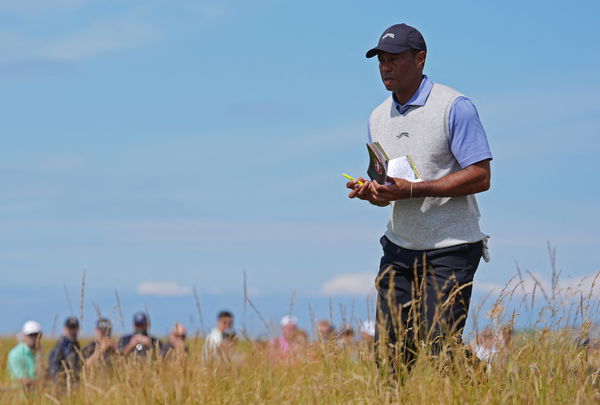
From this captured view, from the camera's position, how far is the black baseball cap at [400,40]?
466cm

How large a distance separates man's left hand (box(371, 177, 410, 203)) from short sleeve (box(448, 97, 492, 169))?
0.36m

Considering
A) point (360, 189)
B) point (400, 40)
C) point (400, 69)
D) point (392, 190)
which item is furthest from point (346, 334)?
point (400, 40)

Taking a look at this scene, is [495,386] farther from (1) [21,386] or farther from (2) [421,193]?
(1) [21,386]

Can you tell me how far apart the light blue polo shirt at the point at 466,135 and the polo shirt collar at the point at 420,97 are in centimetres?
3

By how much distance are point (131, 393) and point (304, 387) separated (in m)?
0.99

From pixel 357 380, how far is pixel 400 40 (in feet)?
6.07

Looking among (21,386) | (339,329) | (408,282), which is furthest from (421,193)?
(21,386)

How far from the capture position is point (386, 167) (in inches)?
173

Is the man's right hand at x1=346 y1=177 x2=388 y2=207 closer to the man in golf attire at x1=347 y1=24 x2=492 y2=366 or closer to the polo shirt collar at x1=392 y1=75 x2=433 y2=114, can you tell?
the man in golf attire at x1=347 y1=24 x2=492 y2=366

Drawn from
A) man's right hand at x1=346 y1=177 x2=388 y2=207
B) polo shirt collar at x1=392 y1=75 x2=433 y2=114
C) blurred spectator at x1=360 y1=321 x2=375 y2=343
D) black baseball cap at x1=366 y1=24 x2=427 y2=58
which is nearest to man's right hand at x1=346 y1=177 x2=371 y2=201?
man's right hand at x1=346 y1=177 x2=388 y2=207

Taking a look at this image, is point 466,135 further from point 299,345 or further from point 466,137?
point 299,345

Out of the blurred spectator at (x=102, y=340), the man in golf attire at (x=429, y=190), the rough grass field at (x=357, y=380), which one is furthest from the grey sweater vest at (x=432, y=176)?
the blurred spectator at (x=102, y=340)

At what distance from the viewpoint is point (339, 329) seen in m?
5.47

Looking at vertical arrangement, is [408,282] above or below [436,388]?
above
